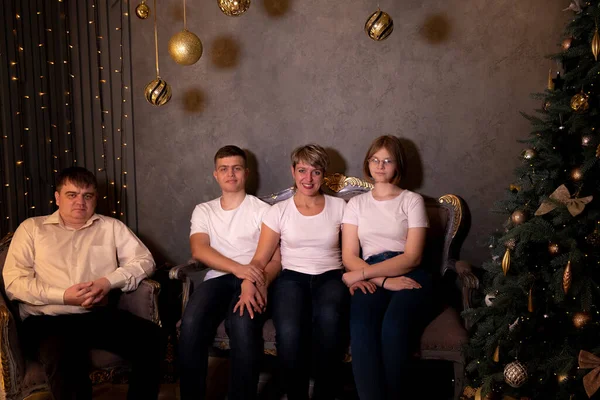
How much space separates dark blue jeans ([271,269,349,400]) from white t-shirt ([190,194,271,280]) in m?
0.50

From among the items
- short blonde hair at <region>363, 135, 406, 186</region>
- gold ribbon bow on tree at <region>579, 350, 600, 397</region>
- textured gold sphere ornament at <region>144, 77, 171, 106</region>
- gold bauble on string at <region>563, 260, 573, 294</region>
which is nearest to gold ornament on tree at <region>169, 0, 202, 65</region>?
textured gold sphere ornament at <region>144, 77, 171, 106</region>

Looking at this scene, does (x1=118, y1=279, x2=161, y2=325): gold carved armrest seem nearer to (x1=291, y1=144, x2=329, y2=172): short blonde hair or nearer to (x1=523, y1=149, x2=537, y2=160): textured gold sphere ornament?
(x1=291, y1=144, x2=329, y2=172): short blonde hair

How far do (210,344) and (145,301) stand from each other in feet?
1.47

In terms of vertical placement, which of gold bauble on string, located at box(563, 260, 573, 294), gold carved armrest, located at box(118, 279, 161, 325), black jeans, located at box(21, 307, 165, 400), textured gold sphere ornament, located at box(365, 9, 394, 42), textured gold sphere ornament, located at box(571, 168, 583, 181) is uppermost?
textured gold sphere ornament, located at box(365, 9, 394, 42)

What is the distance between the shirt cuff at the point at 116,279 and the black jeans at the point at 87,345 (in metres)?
0.13

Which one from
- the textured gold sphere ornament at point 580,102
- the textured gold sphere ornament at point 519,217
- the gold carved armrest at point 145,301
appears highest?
the textured gold sphere ornament at point 580,102

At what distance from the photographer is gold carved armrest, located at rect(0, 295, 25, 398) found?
2.46 meters

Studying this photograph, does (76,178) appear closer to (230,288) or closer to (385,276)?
(230,288)

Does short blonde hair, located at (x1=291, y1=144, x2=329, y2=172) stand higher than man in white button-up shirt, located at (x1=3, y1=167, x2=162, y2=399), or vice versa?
short blonde hair, located at (x1=291, y1=144, x2=329, y2=172)

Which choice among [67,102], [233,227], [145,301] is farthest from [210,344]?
[67,102]

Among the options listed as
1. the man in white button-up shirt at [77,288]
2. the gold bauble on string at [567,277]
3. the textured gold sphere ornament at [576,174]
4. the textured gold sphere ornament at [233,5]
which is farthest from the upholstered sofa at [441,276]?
the textured gold sphere ornament at [233,5]

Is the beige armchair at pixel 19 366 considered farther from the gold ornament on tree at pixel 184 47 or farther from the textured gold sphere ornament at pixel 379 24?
the textured gold sphere ornament at pixel 379 24

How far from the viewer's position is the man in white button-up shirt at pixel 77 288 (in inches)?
101

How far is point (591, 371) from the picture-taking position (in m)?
2.20
